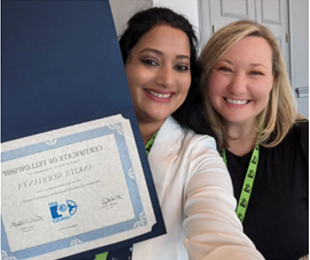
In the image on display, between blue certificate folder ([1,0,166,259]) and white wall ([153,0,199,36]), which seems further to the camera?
white wall ([153,0,199,36])

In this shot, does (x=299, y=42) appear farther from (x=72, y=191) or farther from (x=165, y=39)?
(x=72, y=191)

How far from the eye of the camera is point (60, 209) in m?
0.52

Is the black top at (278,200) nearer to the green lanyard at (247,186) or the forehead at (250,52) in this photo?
the green lanyard at (247,186)

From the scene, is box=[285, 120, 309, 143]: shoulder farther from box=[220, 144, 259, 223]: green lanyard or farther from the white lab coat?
the white lab coat

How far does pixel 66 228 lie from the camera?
20.8 inches

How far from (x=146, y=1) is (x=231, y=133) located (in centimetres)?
54

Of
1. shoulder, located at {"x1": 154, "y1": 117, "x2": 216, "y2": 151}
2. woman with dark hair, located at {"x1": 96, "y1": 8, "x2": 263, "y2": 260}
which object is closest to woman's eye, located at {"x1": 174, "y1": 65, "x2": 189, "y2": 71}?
woman with dark hair, located at {"x1": 96, "y1": 8, "x2": 263, "y2": 260}

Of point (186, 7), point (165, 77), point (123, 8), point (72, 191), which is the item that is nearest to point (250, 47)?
point (186, 7)

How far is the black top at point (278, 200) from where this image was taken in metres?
0.92

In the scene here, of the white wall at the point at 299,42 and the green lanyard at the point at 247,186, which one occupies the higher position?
the white wall at the point at 299,42

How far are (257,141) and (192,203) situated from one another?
50 cm

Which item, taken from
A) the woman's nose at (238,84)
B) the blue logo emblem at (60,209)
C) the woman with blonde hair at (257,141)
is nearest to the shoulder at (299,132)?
the woman with blonde hair at (257,141)

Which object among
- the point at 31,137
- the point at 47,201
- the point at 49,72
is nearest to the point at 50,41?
the point at 49,72

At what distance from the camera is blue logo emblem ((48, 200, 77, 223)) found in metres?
0.52
